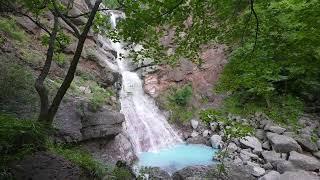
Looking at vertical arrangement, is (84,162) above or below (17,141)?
below

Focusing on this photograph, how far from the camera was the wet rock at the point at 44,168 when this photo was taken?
3865mm

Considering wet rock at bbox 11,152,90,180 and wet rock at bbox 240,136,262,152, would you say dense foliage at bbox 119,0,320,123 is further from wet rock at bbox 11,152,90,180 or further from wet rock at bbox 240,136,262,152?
wet rock at bbox 240,136,262,152

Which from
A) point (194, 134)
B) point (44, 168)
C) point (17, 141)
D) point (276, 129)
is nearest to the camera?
point (44, 168)

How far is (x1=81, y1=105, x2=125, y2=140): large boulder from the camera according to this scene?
391 inches

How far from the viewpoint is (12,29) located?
1198 cm

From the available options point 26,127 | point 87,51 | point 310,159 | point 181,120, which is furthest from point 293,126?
point 26,127

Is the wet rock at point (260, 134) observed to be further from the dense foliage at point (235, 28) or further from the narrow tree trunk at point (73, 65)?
the narrow tree trunk at point (73, 65)

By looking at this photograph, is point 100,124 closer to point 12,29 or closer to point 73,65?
point 73,65

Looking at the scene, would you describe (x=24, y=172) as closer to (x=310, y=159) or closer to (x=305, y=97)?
(x=310, y=159)

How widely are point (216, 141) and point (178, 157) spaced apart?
2.15 meters

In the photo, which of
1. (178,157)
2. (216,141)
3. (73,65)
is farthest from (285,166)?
(73,65)

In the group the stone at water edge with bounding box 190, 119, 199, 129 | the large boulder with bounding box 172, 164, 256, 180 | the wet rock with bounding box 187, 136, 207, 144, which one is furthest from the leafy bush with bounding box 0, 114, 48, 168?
the stone at water edge with bounding box 190, 119, 199, 129

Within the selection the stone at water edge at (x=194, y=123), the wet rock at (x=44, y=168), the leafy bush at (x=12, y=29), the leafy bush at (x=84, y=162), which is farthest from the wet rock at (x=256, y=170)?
the leafy bush at (x=12, y=29)

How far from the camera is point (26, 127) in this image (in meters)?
4.81
